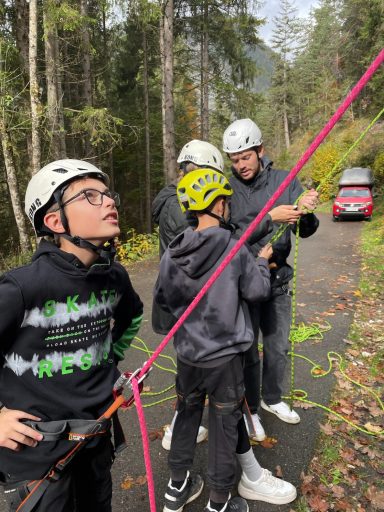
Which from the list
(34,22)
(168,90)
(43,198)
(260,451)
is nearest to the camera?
(43,198)

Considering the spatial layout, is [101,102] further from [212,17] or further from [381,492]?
[381,492]

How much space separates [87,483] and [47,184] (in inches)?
62.5

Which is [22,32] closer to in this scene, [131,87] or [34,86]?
[34,86]

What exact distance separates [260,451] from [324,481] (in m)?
0.57

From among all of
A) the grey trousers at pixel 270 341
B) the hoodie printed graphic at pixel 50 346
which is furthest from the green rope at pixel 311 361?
the hoodie printed graphic at pixel 50 346

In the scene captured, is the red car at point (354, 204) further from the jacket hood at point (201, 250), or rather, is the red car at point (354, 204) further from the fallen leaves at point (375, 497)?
the jacket hood at point (201, 250)

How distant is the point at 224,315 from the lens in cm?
221

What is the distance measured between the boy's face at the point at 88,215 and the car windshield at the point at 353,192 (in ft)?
62.1

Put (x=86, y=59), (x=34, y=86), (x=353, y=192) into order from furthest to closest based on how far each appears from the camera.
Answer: (x=353, y=192) → (x=86, y=59) → (x=34, y=86)

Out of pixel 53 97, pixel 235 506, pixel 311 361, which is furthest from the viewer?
pixel 53 97

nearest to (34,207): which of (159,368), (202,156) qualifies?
(202,156)

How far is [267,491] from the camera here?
8.66 feet

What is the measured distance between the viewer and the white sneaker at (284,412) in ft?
11.6

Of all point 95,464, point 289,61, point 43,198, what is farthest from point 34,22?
point 289,61
